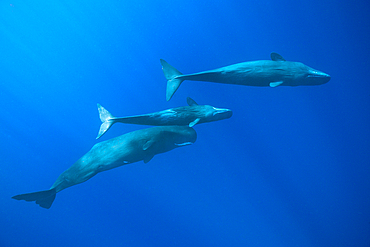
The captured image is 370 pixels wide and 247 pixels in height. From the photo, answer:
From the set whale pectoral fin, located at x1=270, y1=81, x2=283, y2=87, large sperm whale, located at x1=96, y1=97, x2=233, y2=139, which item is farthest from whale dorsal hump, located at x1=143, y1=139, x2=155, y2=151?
whale pectoral fin, located at x1=270, y1=81, x2=283, y2=87

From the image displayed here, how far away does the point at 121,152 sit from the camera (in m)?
4.40

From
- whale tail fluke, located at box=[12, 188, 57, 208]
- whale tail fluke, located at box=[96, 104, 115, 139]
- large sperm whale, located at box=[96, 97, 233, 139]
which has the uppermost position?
whale tail fluke, located at box=[96, 104, 115, 139]

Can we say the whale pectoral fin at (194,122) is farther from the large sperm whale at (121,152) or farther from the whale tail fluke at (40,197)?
the whale tail fluke at (40,197)

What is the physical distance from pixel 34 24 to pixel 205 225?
29.1 ft

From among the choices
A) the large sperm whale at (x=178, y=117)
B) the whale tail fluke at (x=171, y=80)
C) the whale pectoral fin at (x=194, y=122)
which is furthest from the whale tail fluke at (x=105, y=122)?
the whale pectoral fin at (x=194, y=122)

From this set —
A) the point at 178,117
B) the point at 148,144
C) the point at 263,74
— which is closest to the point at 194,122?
the point at 178,117

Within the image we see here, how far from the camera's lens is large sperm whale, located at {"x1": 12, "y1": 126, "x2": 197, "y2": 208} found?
14.4ft

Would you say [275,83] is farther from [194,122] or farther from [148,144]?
[148,144]

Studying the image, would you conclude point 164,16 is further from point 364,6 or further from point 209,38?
point 364,6

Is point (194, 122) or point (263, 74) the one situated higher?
point (263, 74)

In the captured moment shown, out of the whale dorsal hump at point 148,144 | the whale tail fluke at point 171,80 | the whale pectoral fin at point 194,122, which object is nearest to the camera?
the whale pectoral fin at point 194,122

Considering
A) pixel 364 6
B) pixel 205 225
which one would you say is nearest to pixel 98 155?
pixel 205 225

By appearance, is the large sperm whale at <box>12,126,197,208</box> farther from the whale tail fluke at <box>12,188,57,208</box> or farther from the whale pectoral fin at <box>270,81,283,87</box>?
the whale pectoral fin at <box>270,81,283,87</box>

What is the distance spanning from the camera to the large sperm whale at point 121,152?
4.40m
